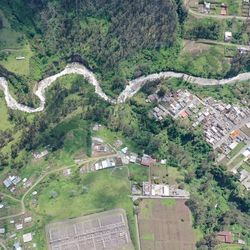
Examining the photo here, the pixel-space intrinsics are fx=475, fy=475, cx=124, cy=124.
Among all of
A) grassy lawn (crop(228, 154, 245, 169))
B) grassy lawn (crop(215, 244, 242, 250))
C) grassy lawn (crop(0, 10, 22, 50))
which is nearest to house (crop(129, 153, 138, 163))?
grassy lawn (crop(228, 154, 245, 169))

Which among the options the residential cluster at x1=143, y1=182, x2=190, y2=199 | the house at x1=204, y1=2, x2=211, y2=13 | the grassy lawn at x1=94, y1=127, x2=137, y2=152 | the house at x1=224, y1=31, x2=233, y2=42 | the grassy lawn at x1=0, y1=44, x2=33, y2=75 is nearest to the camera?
the residential cluster at x1=143, y1=182, x2=190, y2=199

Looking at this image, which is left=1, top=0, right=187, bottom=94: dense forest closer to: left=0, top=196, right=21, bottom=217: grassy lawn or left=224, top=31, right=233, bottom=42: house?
left=224, top=31, right=233, bottom=42: house

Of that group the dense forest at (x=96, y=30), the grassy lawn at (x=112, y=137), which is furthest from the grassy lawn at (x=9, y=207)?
the dense forest at (x=96, y=30)

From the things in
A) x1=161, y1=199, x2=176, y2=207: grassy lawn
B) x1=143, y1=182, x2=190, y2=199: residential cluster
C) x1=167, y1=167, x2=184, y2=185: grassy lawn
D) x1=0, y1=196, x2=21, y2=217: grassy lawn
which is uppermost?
x1=167, y1=167, x2=184, y2=185: grassy lawn

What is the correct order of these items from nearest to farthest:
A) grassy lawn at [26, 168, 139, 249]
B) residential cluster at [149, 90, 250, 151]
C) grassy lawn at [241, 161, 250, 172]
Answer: grassy lawn at [26, 168, 139, 249] < grassy lawn at [241, 161, 250, 172] < residential cluster at [149, 90, 250, 151]

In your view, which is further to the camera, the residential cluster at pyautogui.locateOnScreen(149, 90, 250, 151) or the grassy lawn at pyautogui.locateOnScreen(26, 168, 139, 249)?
the residential cluster at pyautogui.locateOnScreen(149, 90, 250, 151)

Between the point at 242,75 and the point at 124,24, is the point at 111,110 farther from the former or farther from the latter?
the point at 242,75

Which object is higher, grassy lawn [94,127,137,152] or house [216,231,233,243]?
grassy lawn [94,127,137,152]

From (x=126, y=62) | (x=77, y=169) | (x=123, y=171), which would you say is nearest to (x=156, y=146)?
(x=123, y=171)
